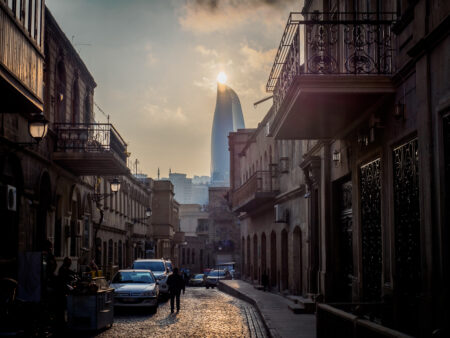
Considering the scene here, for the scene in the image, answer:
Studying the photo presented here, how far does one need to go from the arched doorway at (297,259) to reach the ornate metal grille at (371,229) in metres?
10.7

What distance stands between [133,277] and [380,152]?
40.5 feet

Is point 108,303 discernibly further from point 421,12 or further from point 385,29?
point 421,12

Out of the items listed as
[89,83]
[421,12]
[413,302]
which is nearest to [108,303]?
[413,302]

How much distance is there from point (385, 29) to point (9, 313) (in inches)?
318

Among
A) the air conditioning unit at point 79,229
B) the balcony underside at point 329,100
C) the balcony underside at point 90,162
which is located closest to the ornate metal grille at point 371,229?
the balcony underside at point 329,100

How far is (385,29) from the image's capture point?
11.3 meters

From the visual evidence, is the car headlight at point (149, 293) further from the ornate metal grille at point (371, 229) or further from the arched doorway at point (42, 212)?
the ornate metal grille at point (371, 229)

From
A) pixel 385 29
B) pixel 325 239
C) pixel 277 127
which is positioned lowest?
pixel 325 239

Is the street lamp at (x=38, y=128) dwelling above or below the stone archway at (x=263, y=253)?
above

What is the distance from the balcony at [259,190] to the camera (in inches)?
1141

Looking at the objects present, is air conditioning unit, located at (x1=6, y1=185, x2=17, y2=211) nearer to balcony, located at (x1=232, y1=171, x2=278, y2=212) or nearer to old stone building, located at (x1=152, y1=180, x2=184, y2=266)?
balcony, located at (x1=232, y1=171, x2=278, y2=212)

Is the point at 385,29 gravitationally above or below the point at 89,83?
below

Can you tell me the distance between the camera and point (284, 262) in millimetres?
27578

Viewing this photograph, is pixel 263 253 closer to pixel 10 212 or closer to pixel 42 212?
pixel 42 212
